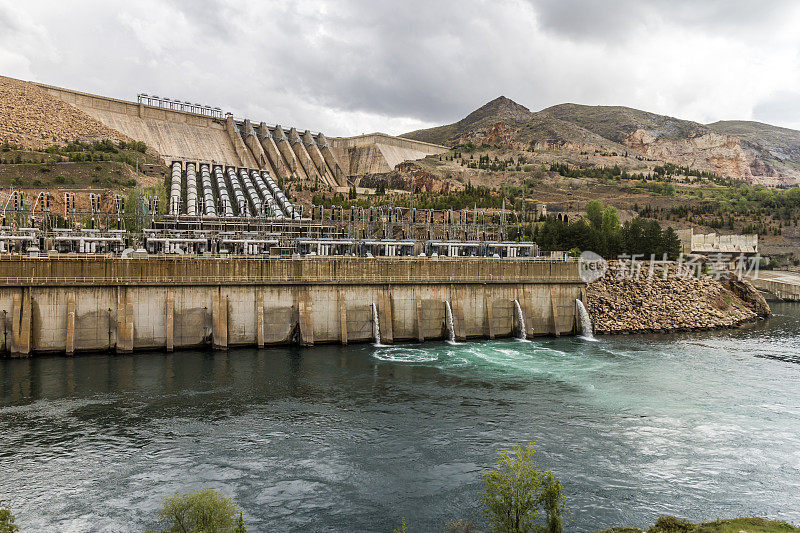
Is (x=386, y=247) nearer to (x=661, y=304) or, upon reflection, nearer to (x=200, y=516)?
(x=661, y=304)

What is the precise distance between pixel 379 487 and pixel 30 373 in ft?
102

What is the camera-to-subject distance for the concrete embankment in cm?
6425

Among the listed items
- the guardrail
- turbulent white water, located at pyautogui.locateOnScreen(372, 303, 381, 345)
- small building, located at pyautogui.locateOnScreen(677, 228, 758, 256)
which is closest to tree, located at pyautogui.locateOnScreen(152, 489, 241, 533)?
the guardrail

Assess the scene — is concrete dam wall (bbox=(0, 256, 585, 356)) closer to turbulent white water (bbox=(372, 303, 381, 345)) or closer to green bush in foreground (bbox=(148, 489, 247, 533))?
turbulent white water (bbox=(372, 303, 381, 345))

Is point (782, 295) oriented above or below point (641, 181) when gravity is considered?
below

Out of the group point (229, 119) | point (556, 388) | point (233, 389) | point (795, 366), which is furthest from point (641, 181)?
point (233, 389)

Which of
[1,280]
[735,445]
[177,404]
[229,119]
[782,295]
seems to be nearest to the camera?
[735,445]

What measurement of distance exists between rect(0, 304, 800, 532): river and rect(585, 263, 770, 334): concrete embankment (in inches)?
536

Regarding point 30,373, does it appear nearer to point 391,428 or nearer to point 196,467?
point 196,467

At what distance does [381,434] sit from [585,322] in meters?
37.5

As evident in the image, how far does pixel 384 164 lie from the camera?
551ft

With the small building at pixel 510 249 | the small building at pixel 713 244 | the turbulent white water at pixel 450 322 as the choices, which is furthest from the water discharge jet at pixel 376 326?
the small building at pixel 713 244

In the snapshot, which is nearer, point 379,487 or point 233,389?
point 379,487

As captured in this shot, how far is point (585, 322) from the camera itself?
2429 inches
